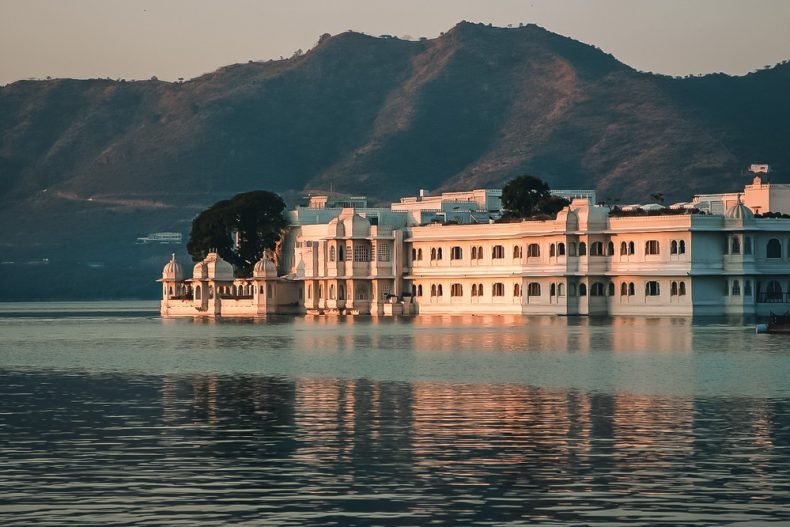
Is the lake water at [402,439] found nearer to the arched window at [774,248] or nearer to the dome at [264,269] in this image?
the arched window at [774,248]

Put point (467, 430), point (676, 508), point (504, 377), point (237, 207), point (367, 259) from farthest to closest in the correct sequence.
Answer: point (237, 207) → point (367, 259) → point (504, 377) → point (467, 430) → point (676, 508)

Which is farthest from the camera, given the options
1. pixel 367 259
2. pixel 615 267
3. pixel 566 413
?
pixel 367 259

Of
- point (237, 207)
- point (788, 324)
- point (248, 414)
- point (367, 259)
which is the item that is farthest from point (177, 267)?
point (248, 414)

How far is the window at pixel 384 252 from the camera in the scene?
Result: 144250 millimetres

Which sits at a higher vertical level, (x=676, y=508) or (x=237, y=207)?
(x=237, y=207)

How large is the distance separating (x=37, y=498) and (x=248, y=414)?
14.2m

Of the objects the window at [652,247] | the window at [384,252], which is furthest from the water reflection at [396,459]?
the window at [384,252]

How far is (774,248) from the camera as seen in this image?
12094 cm

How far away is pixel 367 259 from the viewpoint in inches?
5709

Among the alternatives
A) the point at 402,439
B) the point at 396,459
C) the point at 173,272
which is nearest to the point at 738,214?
the point at 173,272

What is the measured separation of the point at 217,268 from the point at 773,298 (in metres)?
52.1

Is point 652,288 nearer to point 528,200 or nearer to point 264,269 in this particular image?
point 528,200

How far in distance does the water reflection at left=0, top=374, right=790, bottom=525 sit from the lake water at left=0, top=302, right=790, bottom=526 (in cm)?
7

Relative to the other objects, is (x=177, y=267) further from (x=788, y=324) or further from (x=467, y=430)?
(x=467, y=430)
